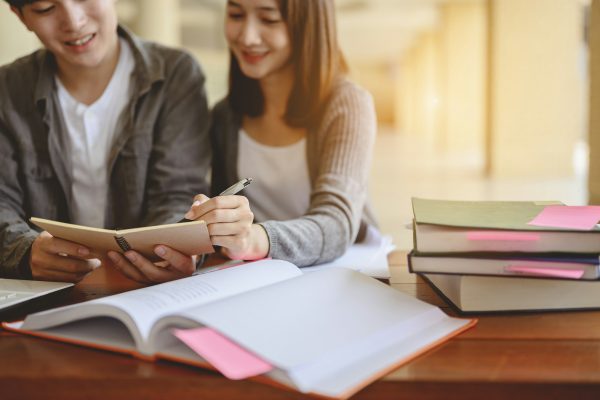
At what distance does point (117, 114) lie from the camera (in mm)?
1506

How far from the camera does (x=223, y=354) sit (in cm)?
62

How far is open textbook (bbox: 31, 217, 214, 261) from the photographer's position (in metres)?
0.87

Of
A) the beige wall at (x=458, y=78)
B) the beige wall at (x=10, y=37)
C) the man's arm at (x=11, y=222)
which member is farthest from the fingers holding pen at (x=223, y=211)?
the beige wall at (x=458, y=78)

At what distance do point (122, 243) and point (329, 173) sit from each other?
0.55 metres

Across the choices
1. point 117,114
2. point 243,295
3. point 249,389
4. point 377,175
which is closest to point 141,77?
point 117,114

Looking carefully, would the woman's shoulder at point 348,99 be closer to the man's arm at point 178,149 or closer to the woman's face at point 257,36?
the woman's face at point 257,36

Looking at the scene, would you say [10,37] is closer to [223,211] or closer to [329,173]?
[329,173]

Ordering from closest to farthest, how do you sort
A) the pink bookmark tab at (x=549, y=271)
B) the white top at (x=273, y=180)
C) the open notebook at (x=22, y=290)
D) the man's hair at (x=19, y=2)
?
the pink bookmark tab at (x=549, y=271) → the open notebook at (x=22, y=290) → the man's hair at (x=19, y=2) → the white top at (x=273, y=180)

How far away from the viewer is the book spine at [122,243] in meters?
0.89

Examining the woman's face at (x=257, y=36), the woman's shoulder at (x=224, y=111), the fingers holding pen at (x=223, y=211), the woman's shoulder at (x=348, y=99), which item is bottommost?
the fingers holding pen at (x=223, y=211)

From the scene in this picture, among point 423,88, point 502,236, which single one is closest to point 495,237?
point 502,236

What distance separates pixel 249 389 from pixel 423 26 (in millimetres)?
13739

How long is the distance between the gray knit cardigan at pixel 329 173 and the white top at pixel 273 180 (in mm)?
37

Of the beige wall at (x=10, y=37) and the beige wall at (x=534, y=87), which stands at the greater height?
the beige wall at (x=10, y=37)
